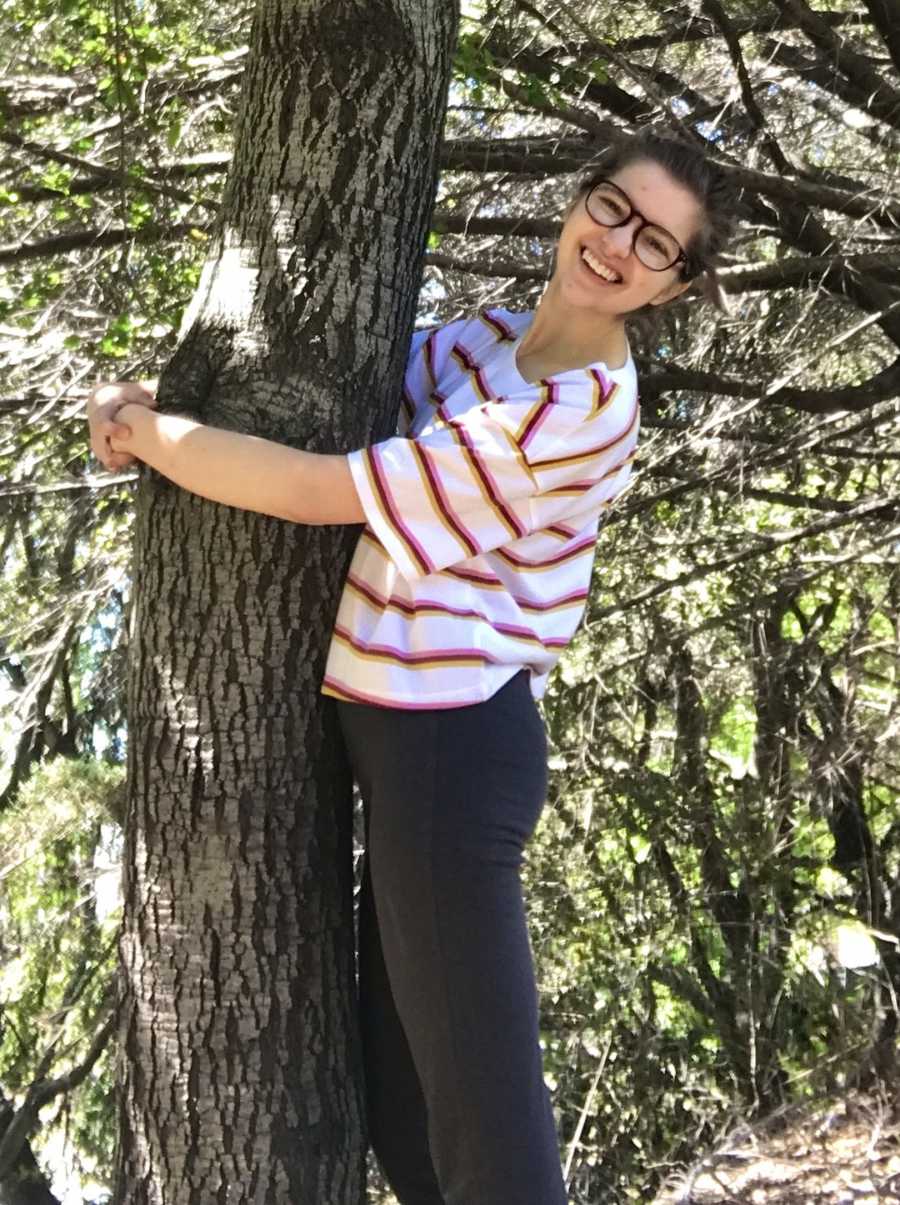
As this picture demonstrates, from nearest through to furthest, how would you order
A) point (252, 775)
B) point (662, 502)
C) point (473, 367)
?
point (252, 775) → point (473, 367) → point (662, 502)

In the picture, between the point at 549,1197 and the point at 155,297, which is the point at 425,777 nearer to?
the point at 549,1197

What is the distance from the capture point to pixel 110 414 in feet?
5.98

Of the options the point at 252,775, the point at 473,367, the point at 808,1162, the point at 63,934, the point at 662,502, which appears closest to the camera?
the point at 252,775

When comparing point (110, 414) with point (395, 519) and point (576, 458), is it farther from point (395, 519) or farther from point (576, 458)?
point (576, 458)

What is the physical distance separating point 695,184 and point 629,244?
0.14m

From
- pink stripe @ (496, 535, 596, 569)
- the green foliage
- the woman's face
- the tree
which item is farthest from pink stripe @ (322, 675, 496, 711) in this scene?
the green foliage

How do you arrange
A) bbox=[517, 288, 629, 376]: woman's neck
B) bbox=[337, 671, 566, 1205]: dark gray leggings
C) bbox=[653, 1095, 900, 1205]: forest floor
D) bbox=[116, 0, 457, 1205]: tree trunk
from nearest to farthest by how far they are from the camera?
bbox=[337, 671, 566, 1205]: dark gray leggings
bbox=[116, 0, 457, 1205]: tree trunk
bbox=[517, 288, 629, 376]: woman's neck
bbox=[653, 1095, 900, 1205]: forest floor

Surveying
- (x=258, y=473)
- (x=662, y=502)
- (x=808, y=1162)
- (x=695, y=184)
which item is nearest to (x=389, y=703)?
(x=258, y=473)

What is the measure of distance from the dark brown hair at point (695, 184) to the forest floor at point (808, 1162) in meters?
2.96

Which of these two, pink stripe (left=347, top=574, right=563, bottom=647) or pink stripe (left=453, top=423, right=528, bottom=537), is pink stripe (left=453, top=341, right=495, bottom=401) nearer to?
pink stripe (left=453, top=423, right=528, bottom=537)

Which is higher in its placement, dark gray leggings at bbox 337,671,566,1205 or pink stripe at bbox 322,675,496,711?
pink stripe at bbox 322,675,496,711

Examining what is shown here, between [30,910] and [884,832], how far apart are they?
3435mm

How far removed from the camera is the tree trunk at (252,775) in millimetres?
1767

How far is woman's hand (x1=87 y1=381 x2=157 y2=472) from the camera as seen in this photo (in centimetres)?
181
